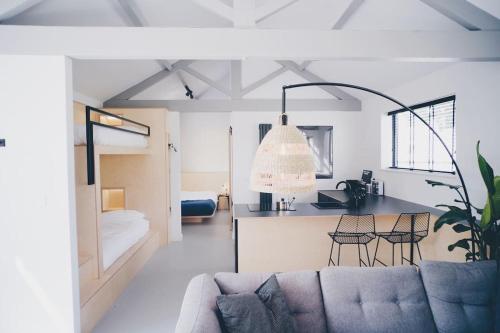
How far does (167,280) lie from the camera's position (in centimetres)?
370

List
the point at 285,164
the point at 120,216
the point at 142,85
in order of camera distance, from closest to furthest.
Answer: the point at 285,164, the point at 120,216, the point at 142,85

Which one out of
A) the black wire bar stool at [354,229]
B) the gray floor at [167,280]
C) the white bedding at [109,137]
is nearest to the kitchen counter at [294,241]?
the black wire bar stool at [354,229]

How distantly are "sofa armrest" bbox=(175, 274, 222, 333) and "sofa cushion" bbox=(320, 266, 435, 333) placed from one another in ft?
2.63

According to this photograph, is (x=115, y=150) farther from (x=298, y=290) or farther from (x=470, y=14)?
(x=470, y=14)

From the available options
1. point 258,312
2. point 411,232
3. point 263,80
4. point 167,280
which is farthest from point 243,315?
point 263,80

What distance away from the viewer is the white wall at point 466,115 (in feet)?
9.09

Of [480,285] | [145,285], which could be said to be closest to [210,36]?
[480,285]

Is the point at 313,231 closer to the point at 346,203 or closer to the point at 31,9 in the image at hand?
the point at 346,203

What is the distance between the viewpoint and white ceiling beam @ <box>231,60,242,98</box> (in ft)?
17.5

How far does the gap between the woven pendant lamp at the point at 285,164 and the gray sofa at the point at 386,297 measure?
869 mm

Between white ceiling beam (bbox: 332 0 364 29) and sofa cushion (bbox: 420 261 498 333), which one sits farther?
white ceiling beam (bbox: 332 0 364 29)

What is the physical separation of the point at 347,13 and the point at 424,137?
6.74 feet

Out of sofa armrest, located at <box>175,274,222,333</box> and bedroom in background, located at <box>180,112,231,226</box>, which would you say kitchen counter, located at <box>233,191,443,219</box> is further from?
bedroom in background, located at <box>180,112,231,226</box>

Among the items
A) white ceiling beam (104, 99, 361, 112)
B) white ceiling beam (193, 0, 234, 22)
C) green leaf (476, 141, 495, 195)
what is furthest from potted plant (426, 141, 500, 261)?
white ceiling beam (104, 99, 361, 112)
